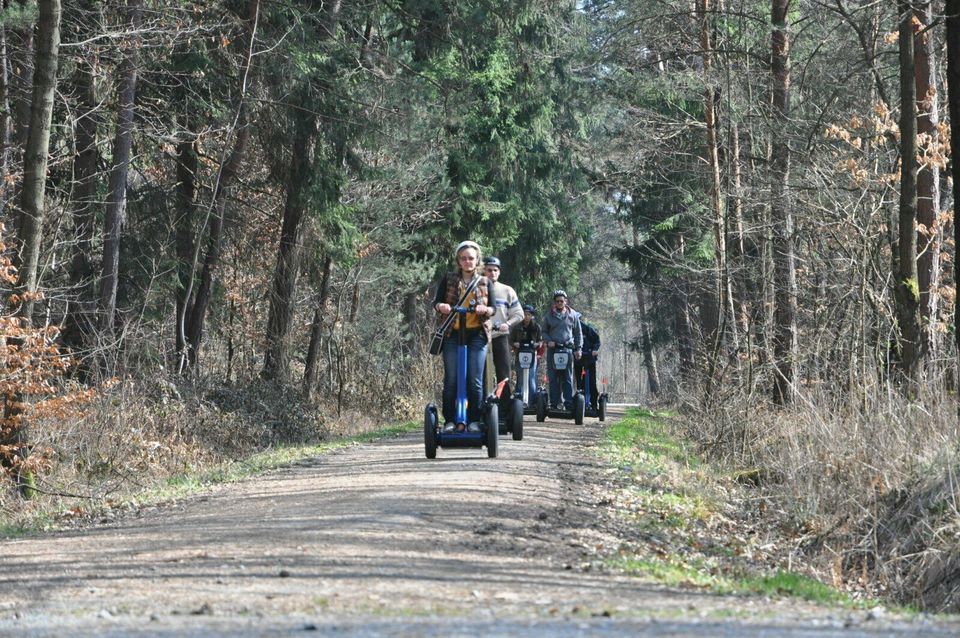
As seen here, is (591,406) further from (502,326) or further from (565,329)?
(502,326)

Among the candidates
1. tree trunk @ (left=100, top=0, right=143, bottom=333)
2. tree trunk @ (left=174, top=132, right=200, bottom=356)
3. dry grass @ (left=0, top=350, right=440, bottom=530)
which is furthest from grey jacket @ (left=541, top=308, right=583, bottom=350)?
tree trunk @ (left=100, top=0, right=143, bottom=333)

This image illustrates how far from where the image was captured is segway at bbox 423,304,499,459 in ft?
46.1

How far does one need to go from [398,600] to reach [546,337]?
1722cm

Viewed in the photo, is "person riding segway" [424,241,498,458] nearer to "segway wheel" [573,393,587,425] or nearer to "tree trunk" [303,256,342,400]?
"segway wheel" [573,393,587,425]

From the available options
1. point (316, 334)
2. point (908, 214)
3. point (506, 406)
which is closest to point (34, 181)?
point (506, 406)

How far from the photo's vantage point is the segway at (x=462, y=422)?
553 inches

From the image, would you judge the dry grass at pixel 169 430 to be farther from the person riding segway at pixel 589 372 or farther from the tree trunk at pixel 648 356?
the tree trunk at pixel 648 356

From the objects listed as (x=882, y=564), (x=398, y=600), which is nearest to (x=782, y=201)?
(x=882, y=564)

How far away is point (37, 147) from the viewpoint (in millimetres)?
14250

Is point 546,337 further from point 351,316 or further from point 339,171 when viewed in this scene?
point 351,316

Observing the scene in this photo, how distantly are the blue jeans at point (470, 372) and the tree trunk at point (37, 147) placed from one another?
4.44m

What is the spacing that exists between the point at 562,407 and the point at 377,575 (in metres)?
17.1

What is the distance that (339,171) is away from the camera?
24969 millimetres

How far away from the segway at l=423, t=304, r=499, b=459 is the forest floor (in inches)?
74.6
